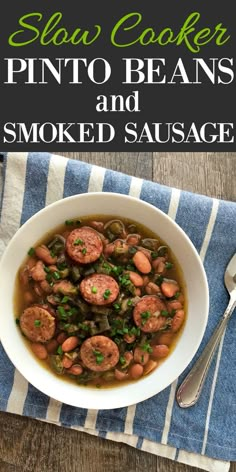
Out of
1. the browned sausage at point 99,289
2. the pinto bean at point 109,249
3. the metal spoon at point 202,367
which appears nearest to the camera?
the browned sausage at point 99,289

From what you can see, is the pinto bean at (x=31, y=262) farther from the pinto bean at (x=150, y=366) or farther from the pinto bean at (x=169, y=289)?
the pinto bean at (x=150, y=366)

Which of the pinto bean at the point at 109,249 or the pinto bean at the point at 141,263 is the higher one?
the pinto bean at the point at 109,249

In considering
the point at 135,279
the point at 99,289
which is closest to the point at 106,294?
the point at 99,289

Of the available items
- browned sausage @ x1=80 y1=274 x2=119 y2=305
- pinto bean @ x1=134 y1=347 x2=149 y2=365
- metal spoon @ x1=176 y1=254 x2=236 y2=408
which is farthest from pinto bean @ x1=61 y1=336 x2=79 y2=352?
metal spoon @ x1=176 y1=254 x2=236 y2=408

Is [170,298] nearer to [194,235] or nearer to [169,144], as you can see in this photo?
[194,235]

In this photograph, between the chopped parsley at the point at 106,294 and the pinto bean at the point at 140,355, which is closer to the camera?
the chopped parsley at the point at 106,294

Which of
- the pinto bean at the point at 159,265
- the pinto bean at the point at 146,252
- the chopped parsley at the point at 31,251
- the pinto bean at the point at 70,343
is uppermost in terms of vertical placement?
the pinto bean at the point at 146,252

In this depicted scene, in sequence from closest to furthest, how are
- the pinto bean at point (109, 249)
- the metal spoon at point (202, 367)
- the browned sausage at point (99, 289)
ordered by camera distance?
the browned sausage at point (99, 289)
the pinto bean at point (109, 249)
the metal spoon at point (202, 367)

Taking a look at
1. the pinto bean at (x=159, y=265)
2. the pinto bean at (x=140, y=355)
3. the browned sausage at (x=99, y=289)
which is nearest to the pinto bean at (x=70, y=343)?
the browned sausage at (x=99, y=289)
